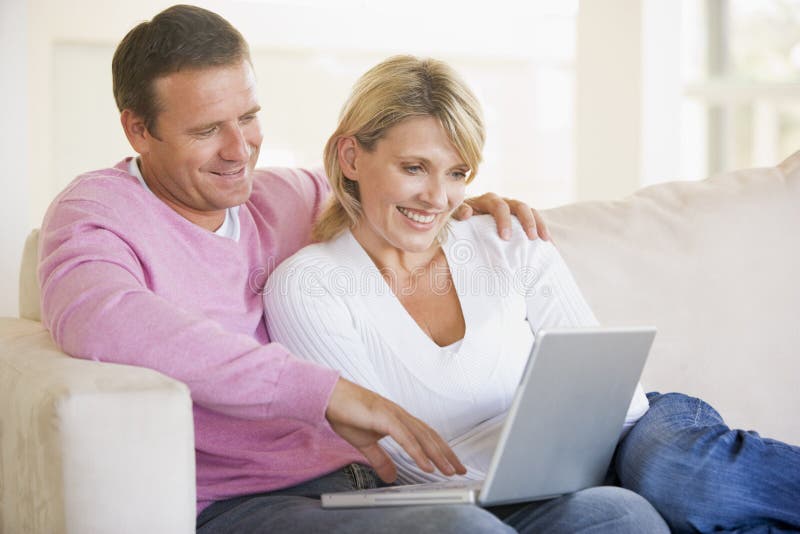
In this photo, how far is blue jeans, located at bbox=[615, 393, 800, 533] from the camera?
1.44m

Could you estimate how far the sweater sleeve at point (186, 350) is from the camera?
52.2 inches

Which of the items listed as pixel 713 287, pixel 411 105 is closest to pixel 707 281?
pixel 713 287

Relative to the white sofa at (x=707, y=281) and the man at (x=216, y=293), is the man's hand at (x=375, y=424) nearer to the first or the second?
the man at (x=216, y=293)

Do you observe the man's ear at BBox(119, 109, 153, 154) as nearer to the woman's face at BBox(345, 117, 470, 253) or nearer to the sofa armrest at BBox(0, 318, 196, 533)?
the woman's face at BBox(345, 117, 470, 253)

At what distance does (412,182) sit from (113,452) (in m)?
0.75

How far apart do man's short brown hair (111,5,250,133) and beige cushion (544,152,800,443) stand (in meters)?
0.74

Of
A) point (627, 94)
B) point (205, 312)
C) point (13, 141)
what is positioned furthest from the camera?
point (627, 94)

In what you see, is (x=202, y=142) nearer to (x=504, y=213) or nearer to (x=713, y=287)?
(x=504, y=213)

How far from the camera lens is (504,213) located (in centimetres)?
187

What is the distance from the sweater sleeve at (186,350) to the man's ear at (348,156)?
53cm

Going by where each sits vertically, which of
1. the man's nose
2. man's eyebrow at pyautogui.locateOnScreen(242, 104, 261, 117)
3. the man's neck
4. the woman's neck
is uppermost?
man's eyebrow at pyautogui.locateOnScreen(242, 104, 261, 117)

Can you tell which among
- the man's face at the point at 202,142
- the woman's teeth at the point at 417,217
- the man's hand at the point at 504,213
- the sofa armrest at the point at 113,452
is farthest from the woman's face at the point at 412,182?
the sofa armrest at the point at 113,452

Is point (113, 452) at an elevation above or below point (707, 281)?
above

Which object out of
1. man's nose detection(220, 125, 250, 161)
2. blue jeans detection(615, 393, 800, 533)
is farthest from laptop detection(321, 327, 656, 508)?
man's nose detection(220, 125, 250, 161)
